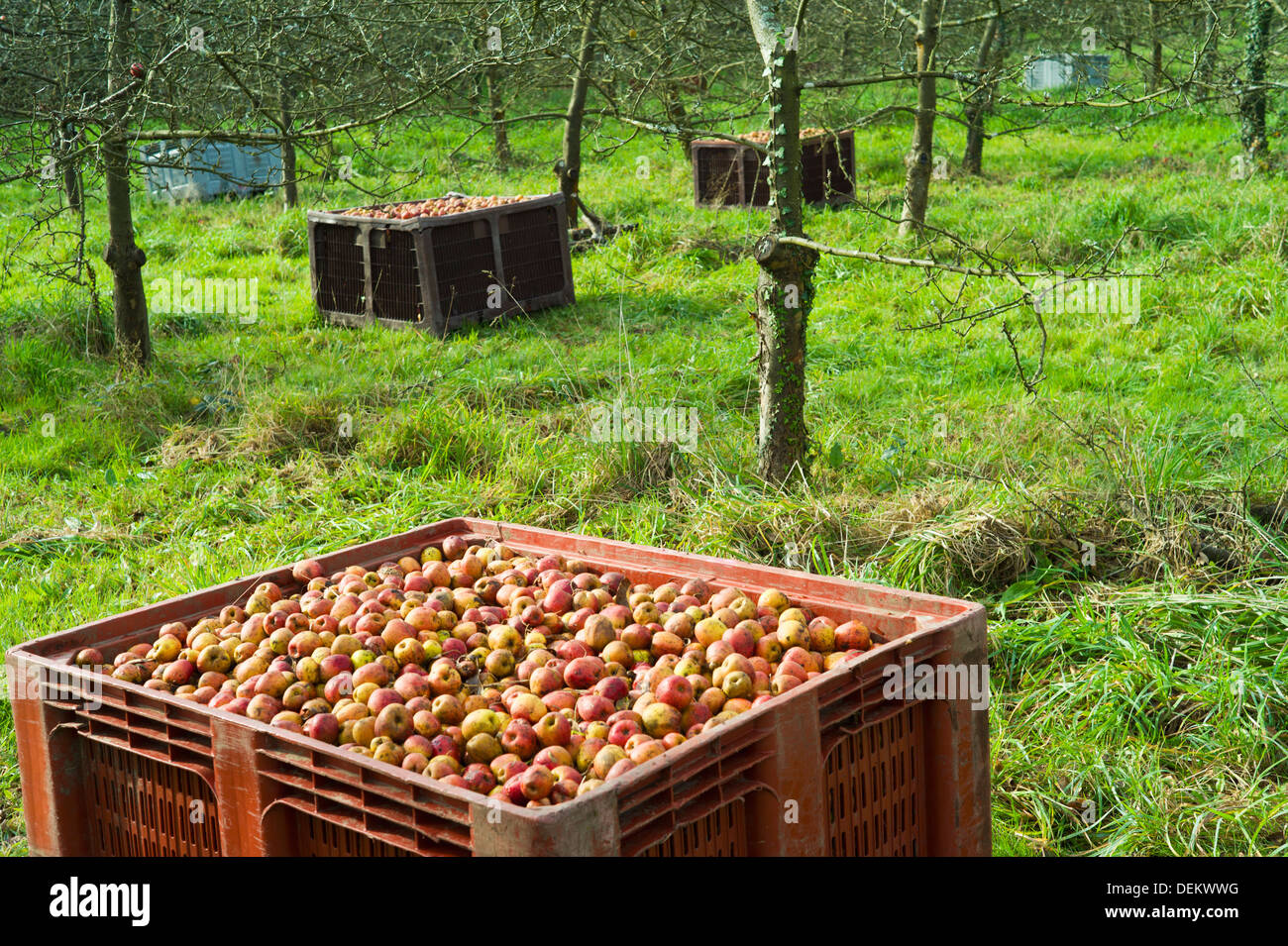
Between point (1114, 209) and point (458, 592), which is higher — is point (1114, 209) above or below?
above

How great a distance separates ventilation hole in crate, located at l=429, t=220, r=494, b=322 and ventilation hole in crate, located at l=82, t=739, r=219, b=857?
5.49 metres

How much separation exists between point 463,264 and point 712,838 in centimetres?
633

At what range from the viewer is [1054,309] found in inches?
285

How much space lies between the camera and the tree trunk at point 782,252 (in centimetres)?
393

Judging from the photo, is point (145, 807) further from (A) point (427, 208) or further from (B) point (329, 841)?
(A) point (427, 208)

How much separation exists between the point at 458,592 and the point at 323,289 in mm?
5917

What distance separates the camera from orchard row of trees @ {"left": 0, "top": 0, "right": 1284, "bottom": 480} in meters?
3.94

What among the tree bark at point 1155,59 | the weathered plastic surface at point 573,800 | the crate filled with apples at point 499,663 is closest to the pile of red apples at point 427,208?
the tree bark at point 1155,59

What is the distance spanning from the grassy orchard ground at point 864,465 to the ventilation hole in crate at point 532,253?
0.90 ft

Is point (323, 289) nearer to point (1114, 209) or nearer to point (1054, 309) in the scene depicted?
point (1054, 309)

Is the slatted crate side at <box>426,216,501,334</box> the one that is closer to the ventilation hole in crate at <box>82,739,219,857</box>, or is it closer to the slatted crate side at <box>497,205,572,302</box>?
the slatted crate side at <box>497,205,572,302</box>

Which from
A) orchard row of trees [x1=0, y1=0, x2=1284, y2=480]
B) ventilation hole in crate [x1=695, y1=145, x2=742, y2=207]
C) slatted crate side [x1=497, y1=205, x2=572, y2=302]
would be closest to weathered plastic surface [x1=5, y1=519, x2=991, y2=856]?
orchard row of trees [x1=0, y1=0, x2=1284, y2=480]
